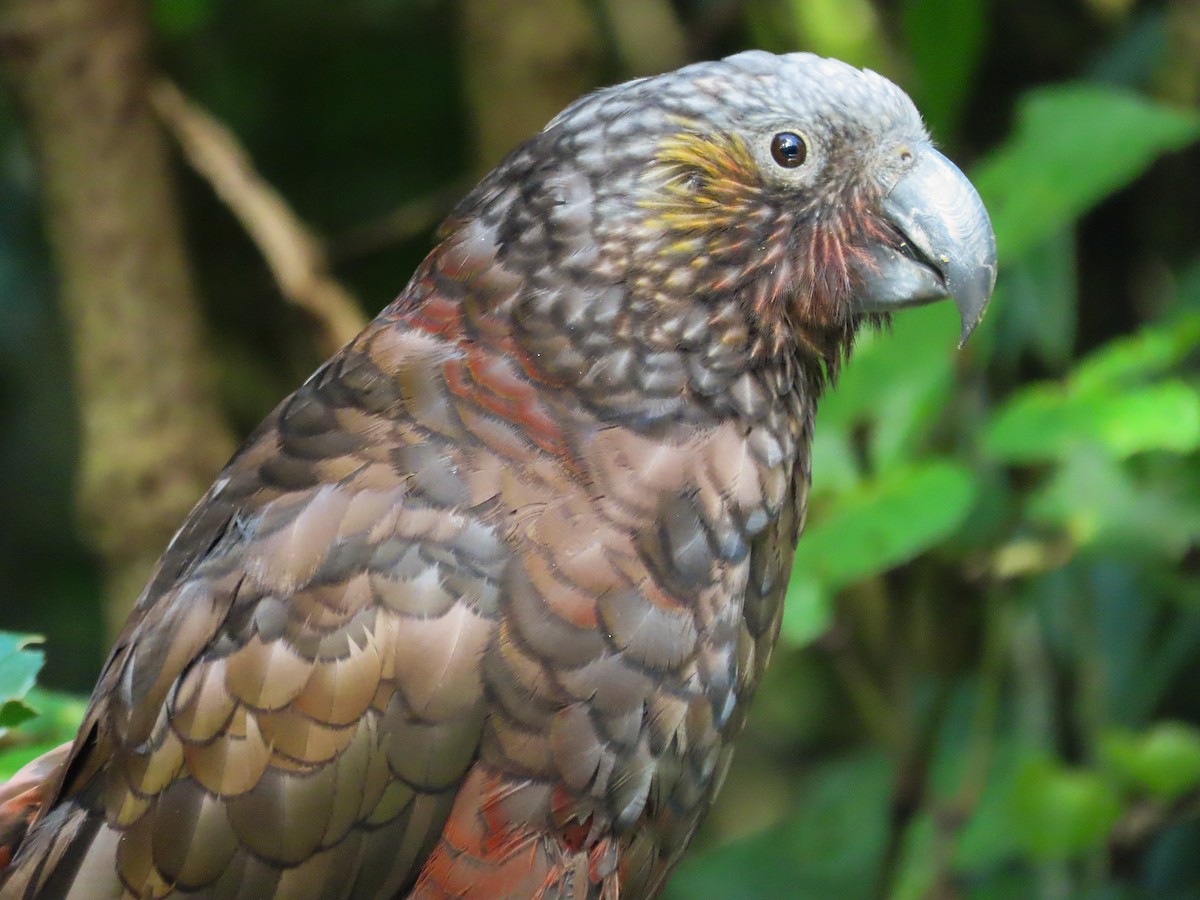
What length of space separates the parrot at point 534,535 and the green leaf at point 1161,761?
1.02m

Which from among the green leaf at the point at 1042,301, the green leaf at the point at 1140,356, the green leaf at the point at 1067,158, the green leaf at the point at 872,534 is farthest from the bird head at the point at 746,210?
the green leaf at the point at 1042,301

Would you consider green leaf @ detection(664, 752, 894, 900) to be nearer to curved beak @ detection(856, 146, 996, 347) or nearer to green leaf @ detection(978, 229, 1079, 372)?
green leaf @ detection(978, 229, 1079, 372)

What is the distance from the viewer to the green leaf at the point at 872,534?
1.90 metres

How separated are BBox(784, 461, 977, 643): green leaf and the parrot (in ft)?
1.42

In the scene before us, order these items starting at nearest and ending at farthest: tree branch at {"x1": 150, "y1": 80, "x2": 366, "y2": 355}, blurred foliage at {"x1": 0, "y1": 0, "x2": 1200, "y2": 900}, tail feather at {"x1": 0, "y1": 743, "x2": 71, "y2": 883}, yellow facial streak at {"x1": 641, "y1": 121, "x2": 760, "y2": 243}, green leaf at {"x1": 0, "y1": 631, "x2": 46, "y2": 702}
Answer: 1. green leaf at {"x1": 0, "y1": 631, "x2": 46, "y2": 702}
2. yellow facial streak at {"x1": 641, "y1": 121, "x2": 760, "y2": 243}
3. tail feather at {"x1": 0, "y1": 743, "x2": 71, "y2": 883}
4. blurred foliage at {"x1": 0, "y1": 0, "x2": 1200, "y2": 900}
5. tree branch at {"x1": 150, "y1": 80, "x2": 366, "y2": 355}

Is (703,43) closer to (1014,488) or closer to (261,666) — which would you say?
(1014,488)

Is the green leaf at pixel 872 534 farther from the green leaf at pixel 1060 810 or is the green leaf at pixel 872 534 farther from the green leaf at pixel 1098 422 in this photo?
the green leaf at pixel 1060 810

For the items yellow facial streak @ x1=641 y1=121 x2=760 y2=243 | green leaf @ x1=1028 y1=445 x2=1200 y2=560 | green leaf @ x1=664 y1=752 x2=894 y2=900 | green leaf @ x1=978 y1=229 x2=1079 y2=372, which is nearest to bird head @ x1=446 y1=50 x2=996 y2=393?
→ yellow facial streak @ x1=641 y1=121 x2=760 y2=243

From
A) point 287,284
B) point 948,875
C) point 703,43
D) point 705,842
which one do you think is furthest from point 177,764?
point 705,842

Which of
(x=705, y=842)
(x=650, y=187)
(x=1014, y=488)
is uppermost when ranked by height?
(x=650, y=187)

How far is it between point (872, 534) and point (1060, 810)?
0.66 metres

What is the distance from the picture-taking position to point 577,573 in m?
1.32

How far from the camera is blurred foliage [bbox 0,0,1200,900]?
2.11 m

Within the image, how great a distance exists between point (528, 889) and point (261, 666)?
1.06 ft
